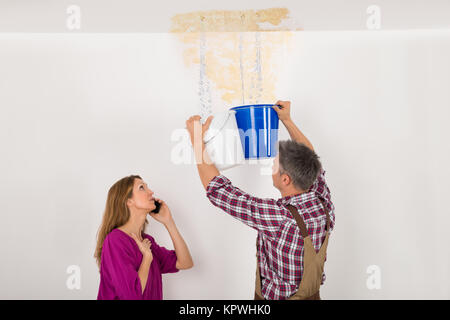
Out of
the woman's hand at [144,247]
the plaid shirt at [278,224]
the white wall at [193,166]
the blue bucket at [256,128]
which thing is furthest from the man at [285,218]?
the white wall at [193,166]

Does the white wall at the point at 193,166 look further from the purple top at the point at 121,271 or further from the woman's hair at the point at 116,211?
the purple top at the point at 121,271

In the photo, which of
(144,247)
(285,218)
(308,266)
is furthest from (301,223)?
(144,247)

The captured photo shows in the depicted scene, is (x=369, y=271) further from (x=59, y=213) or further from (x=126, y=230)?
(x=59, y=213)

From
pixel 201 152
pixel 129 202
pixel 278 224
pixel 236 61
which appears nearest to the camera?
pixel 278 224

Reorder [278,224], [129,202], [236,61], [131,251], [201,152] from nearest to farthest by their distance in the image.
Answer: [278,224] → [201,152] → [131,251] → [129,202] → [236,61]

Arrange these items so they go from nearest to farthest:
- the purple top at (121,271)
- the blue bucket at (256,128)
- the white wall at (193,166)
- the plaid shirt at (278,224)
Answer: the plaid shirt at (278,224), the purple top at (121,271), the blue bucket at (256,128), the white wall at (193,166)

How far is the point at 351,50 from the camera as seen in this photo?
1.99 m

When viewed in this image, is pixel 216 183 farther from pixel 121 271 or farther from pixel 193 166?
pixel 193 166

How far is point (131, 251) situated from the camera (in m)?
1.46

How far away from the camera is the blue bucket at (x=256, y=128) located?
1.48m

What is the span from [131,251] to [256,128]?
2.35ft

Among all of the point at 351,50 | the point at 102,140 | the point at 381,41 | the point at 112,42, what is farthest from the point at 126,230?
the point at 381,41

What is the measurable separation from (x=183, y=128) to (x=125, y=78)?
1.38 ft

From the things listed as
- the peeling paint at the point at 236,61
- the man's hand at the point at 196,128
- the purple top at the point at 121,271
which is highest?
the peeling paint at the point at 236,61
